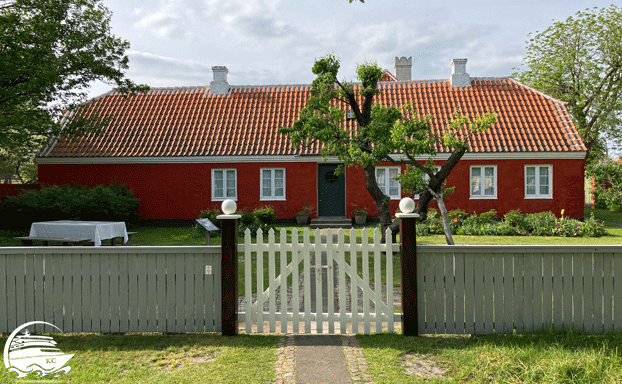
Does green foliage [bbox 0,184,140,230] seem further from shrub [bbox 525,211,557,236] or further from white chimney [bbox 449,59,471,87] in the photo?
white chimney [bbox 449,59,471,87]

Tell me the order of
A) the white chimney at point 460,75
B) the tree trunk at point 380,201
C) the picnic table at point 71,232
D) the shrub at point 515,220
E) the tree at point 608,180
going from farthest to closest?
1. the tree at point 608,180
2. the white chimney at point 460,75
3. the shrub at point 515,220
4. the tree trunk at point 380,201
5. the picnic table at point 71,232

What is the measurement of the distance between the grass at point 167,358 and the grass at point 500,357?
110 cm

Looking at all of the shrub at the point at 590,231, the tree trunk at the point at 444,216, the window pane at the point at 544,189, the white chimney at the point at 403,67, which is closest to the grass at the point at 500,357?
the tree trunk at the point at 444,216

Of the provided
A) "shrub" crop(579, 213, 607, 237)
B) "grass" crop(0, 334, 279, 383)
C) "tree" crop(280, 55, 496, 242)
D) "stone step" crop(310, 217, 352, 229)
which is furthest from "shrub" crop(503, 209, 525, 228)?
"grass" crop(0, 334, 279, 383)

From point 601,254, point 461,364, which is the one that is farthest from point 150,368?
point 601,254

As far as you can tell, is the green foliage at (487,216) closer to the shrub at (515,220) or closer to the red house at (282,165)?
the shrub at (515,220)

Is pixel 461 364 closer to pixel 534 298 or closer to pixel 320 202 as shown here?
pixel 534 298

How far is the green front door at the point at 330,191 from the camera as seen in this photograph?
18359 mm

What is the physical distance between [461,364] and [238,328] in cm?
251

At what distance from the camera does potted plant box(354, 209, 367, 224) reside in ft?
57.3

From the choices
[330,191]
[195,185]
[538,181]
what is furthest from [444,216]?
[195,185]

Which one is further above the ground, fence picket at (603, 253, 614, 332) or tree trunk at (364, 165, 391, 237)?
tree trunk at (364, 165, 391, 237)

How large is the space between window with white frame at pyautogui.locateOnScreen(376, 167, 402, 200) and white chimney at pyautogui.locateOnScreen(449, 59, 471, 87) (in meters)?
5.84

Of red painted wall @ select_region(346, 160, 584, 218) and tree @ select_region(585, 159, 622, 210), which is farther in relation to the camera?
tree @ select_region(585, 159, 622, 210)
